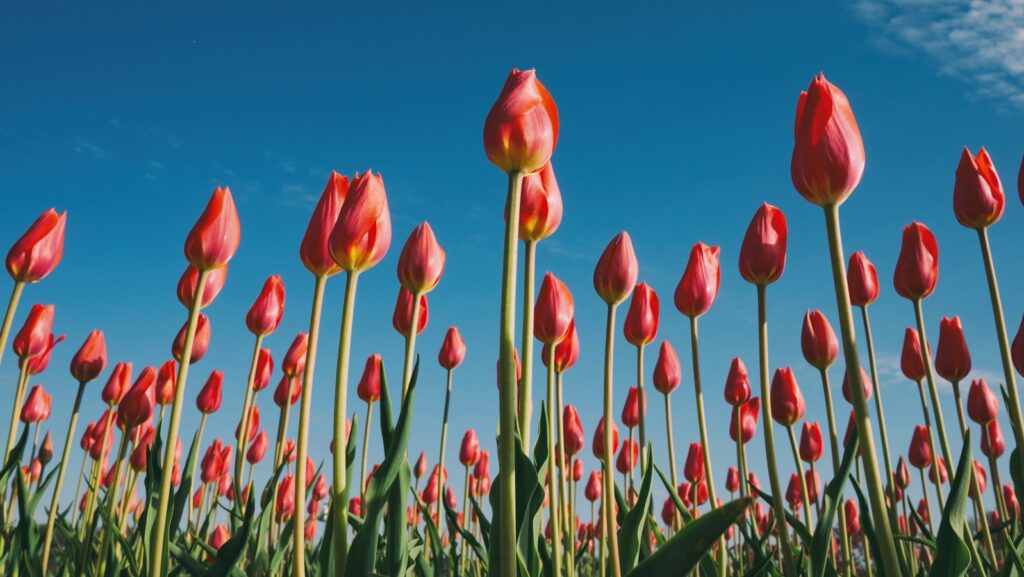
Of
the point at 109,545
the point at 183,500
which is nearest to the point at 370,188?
the point at 183,500

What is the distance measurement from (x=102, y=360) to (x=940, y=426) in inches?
159

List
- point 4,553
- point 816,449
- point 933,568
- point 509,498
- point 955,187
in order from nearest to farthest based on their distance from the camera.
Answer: point 509,498
point 933,568
point 955,187
point 4,553
point 816,449

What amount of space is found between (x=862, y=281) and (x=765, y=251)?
3.62 feet

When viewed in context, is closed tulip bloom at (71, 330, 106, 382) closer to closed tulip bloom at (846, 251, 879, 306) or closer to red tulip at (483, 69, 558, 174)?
red tulip at (483, 69, 558, 174)

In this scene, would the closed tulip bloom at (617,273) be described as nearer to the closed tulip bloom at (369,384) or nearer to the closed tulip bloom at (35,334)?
the closed tulip bloom at (369,384)

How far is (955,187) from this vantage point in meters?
2.98

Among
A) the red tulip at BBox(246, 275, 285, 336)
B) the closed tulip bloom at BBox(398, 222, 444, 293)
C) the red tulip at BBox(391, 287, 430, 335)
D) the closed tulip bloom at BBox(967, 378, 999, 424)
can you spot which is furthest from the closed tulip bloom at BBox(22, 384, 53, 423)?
the closed tulip bloom at BBox(967, 378, 999, 424)

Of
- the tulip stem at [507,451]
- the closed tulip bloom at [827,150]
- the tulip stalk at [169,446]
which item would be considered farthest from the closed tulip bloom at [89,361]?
the closed tulip bloom at [827,150]

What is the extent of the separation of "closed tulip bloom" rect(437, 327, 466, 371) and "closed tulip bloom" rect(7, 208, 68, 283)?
178 centimetres

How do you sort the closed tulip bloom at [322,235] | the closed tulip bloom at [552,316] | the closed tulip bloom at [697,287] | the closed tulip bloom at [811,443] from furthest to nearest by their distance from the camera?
the closed tulip bloom at [811,443] → the closed tulip bloom at [697,287] → the closed tulip bloom at [552,316] → the closed tulip bloom at [322,235]

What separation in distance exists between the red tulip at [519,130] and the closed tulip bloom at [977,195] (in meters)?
1.91

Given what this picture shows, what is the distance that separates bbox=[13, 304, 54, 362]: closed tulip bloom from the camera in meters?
4.04

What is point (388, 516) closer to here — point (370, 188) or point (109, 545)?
point (370, 188)

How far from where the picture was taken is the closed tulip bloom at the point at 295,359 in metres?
4.03
